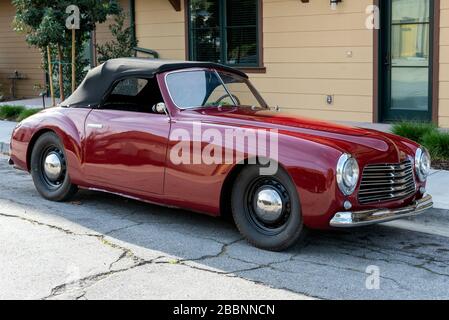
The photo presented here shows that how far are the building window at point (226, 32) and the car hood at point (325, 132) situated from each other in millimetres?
6731

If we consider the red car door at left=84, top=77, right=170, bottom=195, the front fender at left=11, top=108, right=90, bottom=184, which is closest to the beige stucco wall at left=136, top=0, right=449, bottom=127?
the red car door at left=84, top=77, right=170, bottom=195

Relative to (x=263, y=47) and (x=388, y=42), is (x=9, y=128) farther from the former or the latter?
(x=388, y=42)

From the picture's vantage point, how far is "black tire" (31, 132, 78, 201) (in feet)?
23.5

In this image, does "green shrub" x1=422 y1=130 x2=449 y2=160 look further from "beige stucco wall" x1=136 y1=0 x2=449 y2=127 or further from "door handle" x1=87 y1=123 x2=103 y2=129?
"door handle" x1=87 y1=123 x2=103 y2=129

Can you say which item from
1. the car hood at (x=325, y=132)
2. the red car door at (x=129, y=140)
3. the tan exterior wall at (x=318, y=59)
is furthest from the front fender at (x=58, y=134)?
the tan exterior wall at (x=318, y=59)

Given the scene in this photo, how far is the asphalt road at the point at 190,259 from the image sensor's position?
4621 millimetres

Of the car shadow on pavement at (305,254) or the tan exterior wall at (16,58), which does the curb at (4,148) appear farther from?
the tan exterior wall at (16,58)

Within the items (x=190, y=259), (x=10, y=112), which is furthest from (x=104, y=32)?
(x=190, y=259)

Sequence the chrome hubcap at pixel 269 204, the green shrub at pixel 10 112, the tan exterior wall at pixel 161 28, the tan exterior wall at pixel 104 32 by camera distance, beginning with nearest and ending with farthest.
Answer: the chrome hubcap at pixel 269 204 → the tan exterior wall at pixel 161 28 → the green shrub at pixel 10 112 → the tan exterior wall at pixel 104 32

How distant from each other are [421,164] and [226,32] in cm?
810

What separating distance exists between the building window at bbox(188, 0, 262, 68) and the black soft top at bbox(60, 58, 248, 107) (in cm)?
600

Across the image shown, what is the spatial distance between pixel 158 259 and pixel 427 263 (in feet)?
6.90

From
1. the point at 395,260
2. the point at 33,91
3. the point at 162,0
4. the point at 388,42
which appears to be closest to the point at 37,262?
the point at 395,260

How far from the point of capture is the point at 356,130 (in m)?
5.78
